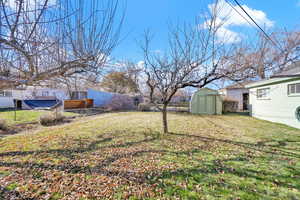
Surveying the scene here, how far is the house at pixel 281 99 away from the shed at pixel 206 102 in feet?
9.01

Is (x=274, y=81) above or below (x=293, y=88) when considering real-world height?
above

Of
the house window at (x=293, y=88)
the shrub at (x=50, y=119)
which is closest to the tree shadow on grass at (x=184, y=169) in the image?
the shrub at (x=50, y=119)

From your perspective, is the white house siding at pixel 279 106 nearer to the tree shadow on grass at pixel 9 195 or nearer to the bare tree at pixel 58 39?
the bare tree at pixel 58 39

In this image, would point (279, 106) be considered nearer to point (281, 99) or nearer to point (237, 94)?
point (281, 99)

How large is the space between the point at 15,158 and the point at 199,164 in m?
4.47

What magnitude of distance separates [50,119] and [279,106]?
44.1 ft

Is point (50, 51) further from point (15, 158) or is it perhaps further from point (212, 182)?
point (212, 182)

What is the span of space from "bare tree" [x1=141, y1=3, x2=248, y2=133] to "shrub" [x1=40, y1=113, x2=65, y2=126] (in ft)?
22.0

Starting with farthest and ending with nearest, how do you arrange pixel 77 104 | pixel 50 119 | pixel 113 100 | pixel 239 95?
1. pixel 113 100
2. pixel 77 104
3. pixel 239 95
4. pixel 50 119

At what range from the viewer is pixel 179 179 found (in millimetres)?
2314

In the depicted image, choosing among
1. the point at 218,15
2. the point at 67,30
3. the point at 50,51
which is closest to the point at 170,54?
the point at 218,15

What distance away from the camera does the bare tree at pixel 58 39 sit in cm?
222

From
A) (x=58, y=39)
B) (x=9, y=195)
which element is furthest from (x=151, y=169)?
(x=58, y=39)

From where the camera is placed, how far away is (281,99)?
707 centimetres
